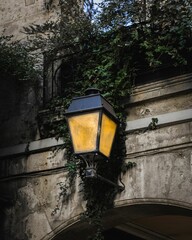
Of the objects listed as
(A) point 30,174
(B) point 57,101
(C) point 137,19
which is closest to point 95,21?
(C) point 137,19

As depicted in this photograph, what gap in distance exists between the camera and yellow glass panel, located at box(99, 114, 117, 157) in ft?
13.8

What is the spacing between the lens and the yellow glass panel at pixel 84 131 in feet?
13.6

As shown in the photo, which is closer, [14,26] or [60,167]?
[60,167]

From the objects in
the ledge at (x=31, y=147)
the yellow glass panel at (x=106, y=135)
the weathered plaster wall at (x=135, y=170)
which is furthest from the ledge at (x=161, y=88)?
the ledge at (x=31, y=147)

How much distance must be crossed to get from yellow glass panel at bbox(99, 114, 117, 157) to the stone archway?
597 millimetres

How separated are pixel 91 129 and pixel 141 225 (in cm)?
253

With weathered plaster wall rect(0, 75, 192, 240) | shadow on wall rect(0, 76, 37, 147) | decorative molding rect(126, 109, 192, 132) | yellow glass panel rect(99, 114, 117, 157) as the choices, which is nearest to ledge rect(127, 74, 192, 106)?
weathered plaster wall rect(0, 75, 192, 240)

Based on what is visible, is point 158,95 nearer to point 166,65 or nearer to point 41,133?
point 166,65

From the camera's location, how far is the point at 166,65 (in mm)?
4680

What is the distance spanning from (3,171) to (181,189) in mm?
1943

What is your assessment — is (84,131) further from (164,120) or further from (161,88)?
(161,88)

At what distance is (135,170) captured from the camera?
4551 mm

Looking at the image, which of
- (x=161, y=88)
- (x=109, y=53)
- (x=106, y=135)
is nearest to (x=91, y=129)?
(x=106, y=135)

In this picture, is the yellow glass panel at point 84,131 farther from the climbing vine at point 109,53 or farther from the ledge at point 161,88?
the ledge at point 161,88
